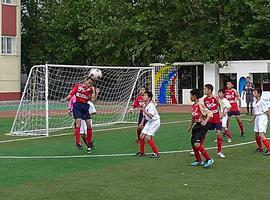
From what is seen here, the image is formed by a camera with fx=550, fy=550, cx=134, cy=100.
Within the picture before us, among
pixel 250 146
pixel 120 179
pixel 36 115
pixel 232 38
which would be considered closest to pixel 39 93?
pixel 36 115

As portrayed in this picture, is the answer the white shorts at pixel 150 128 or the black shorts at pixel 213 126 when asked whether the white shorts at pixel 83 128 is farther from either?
the black shorts at pixel 213 126

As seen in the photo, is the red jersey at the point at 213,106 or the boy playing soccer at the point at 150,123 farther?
the boy playing soccer at the point at 150,123

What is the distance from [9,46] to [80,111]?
94.5ft

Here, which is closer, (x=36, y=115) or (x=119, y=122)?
(x=36, y=115)

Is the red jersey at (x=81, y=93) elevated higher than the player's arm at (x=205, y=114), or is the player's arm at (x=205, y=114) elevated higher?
the red jersey at (x=81, y=93)

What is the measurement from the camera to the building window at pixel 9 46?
40.8 metres

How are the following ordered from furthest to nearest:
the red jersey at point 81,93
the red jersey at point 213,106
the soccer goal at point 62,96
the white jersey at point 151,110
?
1. the soccer goal at point 62,96
2. the red jersey at point 81,93
3. the white jersey at point 151,110
4. the red jersey at point 213,106

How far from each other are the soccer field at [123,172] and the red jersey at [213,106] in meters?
0.91

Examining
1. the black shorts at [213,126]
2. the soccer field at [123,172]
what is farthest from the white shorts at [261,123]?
the black shorts at [213,126]

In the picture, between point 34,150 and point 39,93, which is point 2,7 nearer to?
point 39,93

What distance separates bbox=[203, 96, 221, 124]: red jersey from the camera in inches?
476

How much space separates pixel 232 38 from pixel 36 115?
16.9 m

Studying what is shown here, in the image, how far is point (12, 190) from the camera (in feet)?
28.8

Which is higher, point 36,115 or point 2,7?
point 2,7
